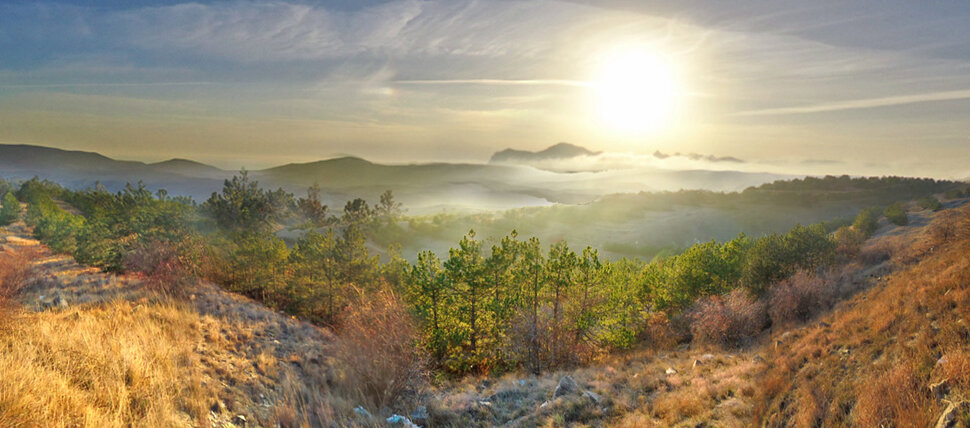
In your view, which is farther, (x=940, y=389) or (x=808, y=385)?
(x=808, y=385)

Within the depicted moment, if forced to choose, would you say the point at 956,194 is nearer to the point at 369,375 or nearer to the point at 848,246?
the point at 848,246

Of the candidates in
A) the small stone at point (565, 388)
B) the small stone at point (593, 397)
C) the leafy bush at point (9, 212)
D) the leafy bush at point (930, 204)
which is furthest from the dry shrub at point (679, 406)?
the leafy bush at point (9, 212)

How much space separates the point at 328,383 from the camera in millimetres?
11648

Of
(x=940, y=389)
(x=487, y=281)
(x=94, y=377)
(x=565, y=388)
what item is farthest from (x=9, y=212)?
(x=940, y=389)

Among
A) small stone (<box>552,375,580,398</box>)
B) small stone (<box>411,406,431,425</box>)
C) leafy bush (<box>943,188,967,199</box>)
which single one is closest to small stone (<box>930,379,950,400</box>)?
small stone (<box>552,375,580,398</box>)

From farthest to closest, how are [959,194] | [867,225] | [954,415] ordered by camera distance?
[959,194]
[867,225]
[954,415]

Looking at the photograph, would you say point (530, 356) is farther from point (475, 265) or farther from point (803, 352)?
point (803, 352)

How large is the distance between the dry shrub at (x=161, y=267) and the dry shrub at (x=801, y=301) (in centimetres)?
3176

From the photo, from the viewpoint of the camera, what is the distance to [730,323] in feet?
78.3

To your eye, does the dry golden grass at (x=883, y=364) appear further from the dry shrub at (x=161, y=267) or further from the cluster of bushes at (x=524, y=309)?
the dry shrub at (x=161, y=267)

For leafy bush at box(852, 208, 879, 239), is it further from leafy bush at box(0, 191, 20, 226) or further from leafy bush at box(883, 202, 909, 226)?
leafy bush at box(0, 191, 20, 226)

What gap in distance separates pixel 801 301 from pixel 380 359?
24542 mm

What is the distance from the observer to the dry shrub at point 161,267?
18172 millimetres

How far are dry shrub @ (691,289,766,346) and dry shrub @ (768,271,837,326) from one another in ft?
3.21
